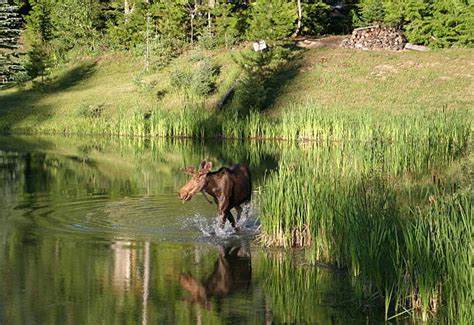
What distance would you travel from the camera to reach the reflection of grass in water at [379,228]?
28.9ft

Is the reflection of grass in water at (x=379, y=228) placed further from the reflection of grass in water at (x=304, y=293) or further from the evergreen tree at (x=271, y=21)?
the evergreen tree at (x=271, y=21)

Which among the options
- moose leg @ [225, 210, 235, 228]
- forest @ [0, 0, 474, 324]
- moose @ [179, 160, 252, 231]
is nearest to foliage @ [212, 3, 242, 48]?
forest @ [0, 0, 474, 324]

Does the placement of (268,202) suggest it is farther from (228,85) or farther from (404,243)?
(228,85)

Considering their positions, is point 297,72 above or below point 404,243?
above

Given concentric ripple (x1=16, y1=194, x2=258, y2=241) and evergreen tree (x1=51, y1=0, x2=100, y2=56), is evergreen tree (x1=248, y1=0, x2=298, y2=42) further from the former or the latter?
concentric ripple (x1=16, y1=194, x2=258, y2=241)

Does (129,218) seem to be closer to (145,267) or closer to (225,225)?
(225,225)

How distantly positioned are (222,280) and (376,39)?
4352cm

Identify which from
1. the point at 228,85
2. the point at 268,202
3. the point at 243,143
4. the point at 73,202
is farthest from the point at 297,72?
the point at 268,202

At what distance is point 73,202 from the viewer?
60.8 ft

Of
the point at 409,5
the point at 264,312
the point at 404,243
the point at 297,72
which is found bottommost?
the point at 264,312

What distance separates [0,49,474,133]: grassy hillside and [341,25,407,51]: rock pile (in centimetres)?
143

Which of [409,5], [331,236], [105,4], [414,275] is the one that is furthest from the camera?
[105,4]

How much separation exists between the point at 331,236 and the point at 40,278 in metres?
4.18

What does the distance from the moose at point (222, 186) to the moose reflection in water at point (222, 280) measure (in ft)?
4.28
